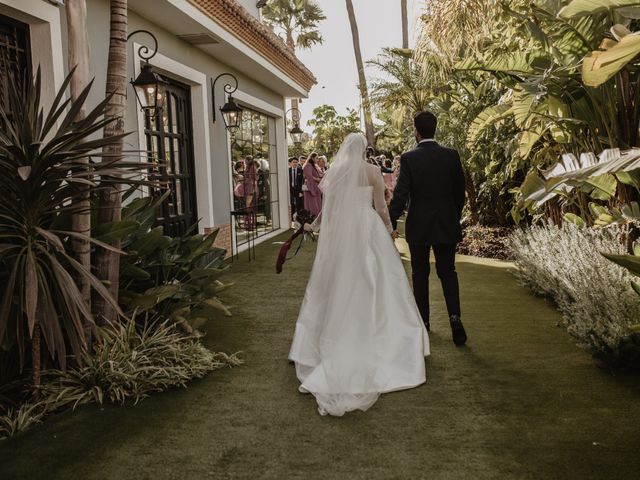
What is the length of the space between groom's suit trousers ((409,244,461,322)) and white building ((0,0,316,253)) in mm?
2185

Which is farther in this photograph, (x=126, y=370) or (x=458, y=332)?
(x=458, y=332)

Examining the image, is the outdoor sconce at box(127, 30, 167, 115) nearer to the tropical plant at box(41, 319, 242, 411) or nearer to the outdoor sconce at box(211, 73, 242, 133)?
the outdoor sconce at box(211, 73, 242, 133)

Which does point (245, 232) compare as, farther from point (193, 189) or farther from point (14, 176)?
point (14, 176)

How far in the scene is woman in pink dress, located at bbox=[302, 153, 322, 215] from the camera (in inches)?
595

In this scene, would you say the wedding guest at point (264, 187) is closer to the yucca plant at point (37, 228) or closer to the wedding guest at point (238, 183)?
the wedding guest at point (238, 183)

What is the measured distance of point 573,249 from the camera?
244 inches

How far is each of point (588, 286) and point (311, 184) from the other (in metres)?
10.4

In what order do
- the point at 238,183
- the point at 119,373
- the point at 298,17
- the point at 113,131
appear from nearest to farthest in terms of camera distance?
1. the point at 119,373
2. the point at 113,131
3. the point at 238,183
4. the point at 298,17

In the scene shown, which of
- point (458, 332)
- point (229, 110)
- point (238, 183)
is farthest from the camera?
point (238, 183)

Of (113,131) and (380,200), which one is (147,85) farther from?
(380,200)

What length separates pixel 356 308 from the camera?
177 inches

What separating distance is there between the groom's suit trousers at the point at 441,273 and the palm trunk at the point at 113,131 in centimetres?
245

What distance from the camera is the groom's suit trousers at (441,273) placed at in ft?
17.1

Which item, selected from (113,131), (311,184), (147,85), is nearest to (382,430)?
(113,131)
